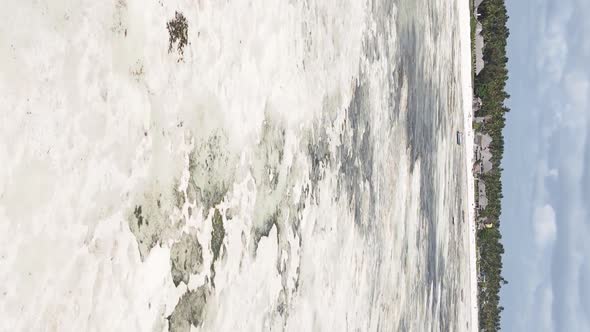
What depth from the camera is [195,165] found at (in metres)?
2.53

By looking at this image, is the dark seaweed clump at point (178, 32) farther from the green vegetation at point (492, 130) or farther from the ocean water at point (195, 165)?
the green vegetation at point (492, 130)

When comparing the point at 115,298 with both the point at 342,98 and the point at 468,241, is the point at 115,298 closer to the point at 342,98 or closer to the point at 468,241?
the point at 342,98

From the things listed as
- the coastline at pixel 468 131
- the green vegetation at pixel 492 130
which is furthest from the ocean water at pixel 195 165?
the green vegetation at pixel 492 130

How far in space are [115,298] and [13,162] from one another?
0.57 metres

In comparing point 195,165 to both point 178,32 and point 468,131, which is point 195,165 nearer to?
point 178,32

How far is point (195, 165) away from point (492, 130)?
12.7 meters

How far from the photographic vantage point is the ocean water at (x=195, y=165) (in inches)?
67.0

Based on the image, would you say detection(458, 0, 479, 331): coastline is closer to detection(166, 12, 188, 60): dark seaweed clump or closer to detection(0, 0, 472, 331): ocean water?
detection(0, 0, 472, 331): ocean water

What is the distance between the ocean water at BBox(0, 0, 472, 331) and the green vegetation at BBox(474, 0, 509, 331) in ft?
29.8

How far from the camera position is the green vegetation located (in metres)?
14.1

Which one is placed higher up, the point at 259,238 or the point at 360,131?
the point at 360,131

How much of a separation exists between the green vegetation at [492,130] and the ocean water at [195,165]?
29.8 feet

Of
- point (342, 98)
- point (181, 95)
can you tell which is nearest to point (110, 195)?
point (181, 95)

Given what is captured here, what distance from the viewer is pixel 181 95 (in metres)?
2.39
